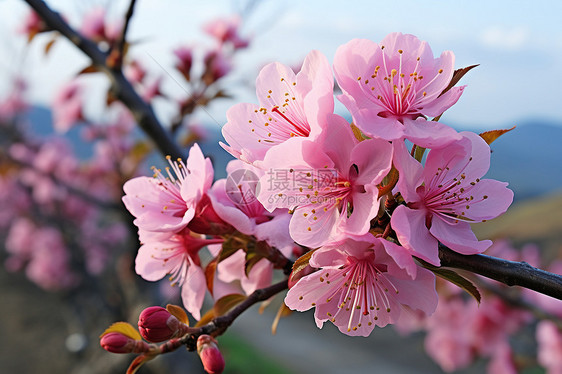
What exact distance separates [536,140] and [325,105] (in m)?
14.9

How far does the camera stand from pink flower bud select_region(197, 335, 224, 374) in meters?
0.67

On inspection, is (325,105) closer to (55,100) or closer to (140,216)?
(140,216)

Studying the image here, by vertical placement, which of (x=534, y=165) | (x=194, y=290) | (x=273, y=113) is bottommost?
(x=534, y=165)

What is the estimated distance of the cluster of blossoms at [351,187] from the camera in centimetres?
60

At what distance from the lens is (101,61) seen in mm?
1479

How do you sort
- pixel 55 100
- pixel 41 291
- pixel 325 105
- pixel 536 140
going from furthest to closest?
pixel 536 140
pixel 41 291
pixel 55 100
pixel 325 105

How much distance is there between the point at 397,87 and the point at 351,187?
16 cm

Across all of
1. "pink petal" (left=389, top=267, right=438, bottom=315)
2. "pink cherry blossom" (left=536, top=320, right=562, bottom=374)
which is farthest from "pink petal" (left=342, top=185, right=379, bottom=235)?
"pink cherry blossom" (left=536, top=320, right=562, bottom=374)

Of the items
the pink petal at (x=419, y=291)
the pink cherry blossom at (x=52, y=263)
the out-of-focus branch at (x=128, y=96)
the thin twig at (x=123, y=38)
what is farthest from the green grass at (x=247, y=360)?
the pink petal at (x=419, y=291)

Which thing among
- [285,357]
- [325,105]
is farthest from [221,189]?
[285,357]

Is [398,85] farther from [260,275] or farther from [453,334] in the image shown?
[453,334]

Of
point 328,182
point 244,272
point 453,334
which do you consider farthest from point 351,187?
point 453,334

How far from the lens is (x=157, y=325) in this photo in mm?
675

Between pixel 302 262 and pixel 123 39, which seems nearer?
pixel 302 262
